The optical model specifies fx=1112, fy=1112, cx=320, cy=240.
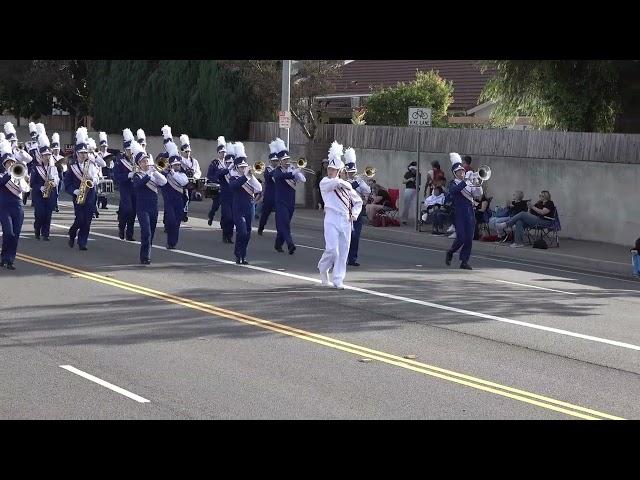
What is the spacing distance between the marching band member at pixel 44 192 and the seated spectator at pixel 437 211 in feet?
29.4

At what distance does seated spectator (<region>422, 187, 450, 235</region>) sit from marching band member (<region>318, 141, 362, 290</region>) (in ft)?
29.7

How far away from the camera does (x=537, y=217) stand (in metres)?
24.2

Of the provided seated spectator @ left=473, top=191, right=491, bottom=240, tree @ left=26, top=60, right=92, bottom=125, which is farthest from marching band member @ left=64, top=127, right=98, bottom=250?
tree @ left=26, top=60, right=92, bottom=125

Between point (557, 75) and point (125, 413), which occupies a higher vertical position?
point (557, 75)

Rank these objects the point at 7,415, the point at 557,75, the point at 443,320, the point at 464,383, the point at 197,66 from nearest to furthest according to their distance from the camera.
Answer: the point at 7,415 < the point at 464,383 < the point at 443,320 < the point at 557,75 < the point at 197,66

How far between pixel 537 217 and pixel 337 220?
8.25m

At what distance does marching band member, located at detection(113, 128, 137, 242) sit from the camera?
22453 mm

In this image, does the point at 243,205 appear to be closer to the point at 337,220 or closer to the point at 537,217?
the point at 337,220

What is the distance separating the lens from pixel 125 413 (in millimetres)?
9219

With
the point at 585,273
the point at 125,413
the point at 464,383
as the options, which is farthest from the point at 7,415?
the point at 585,273

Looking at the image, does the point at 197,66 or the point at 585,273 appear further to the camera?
the point at 197,66
